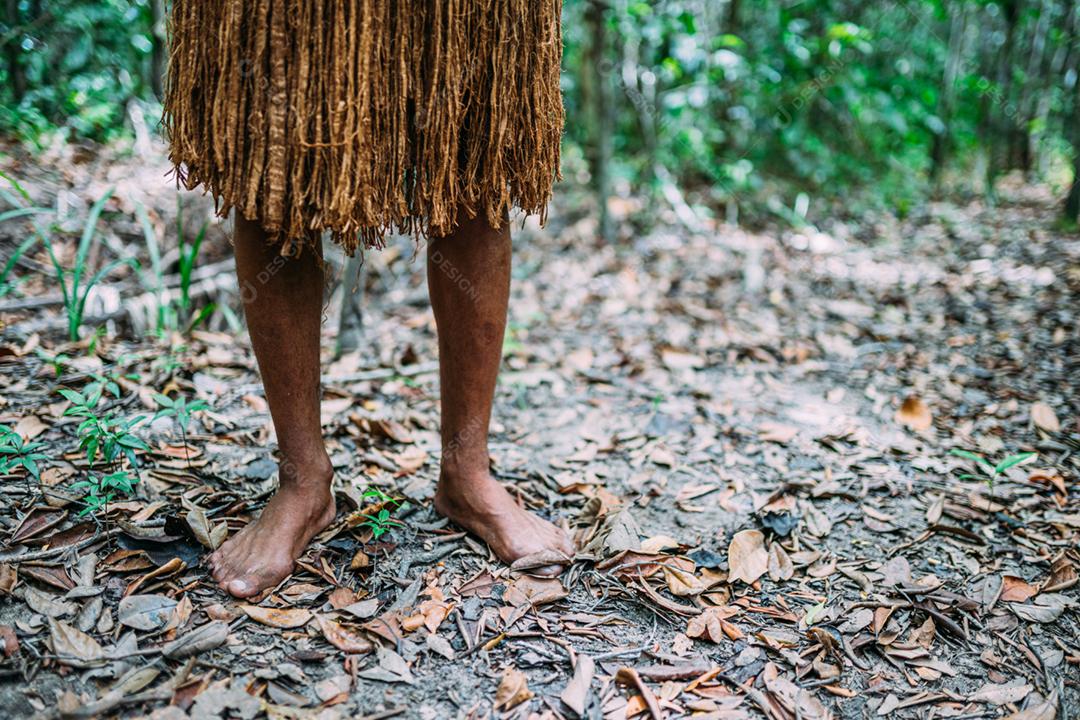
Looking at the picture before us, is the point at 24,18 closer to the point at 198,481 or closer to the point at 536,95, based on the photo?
the point at 198,481

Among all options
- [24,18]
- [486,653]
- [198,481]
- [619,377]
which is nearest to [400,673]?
[486,653]

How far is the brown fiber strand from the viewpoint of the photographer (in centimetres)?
107

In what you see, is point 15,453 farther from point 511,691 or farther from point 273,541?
point 511,691

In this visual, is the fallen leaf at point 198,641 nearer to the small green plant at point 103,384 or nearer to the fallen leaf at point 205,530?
the fallen leaf at point 205,530

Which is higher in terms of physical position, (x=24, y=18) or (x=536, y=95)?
(x=24, y=18)

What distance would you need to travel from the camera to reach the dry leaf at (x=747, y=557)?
57.4 inches

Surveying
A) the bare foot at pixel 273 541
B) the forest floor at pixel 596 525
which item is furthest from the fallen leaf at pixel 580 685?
the bare foot at pixel 273 541

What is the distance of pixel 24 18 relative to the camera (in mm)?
3465

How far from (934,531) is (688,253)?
2567mm

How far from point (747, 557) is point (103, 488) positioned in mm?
1334

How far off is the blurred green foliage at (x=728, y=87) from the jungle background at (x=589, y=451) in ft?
0.13

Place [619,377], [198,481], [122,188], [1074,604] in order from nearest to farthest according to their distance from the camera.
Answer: [1074,604], [198,481], [619,377], [122,188]

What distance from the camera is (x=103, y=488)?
1.50 m

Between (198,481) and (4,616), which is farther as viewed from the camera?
(198,481)
